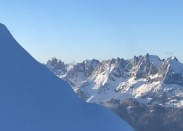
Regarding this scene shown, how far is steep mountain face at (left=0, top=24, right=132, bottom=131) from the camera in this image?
20.7 metres

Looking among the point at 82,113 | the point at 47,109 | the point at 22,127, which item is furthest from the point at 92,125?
the point at 22,127

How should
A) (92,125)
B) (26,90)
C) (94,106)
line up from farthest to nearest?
(94,106) → (92,125) → (26,90)

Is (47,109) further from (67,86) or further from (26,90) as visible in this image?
(67,86)

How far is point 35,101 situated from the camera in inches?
855

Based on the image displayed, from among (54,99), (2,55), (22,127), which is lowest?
(22,127)

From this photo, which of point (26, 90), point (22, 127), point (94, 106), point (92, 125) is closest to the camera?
point (22, 127)

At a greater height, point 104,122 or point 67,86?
point 67,86

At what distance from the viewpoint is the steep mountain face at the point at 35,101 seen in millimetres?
20656

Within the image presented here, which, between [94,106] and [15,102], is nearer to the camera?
[15,102]

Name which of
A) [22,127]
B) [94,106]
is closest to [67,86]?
[94,106]

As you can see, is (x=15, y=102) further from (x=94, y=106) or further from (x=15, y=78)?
(x=94, y=106)

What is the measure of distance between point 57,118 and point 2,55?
3638 millimetres

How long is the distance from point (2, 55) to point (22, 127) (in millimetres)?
3546

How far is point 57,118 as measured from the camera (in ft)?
72.4
